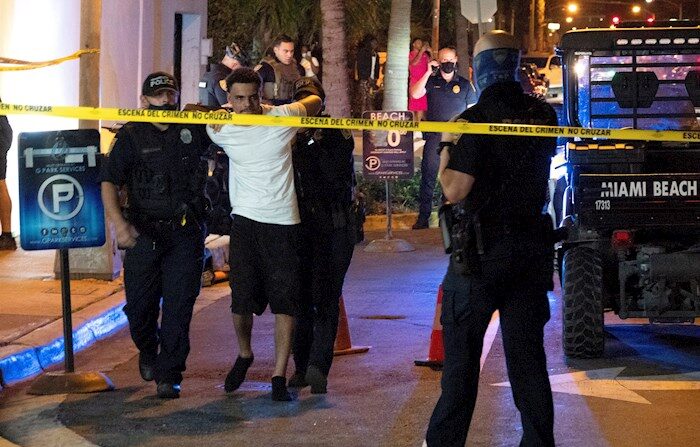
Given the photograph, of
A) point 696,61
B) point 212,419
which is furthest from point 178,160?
point 696,61

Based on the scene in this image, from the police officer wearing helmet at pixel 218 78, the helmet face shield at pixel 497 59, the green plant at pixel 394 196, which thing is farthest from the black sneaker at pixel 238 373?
the green plant at pixel 394 196

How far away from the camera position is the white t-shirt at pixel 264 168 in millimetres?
7391

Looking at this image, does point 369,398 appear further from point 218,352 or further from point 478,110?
point 478,110

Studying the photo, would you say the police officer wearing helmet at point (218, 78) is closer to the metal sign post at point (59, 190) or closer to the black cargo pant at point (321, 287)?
the metal sign post at point (59, 190)

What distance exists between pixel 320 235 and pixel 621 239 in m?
1.94

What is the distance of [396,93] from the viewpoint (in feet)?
67.7

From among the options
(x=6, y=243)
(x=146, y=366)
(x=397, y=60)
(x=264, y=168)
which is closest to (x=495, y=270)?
(x=264, y=168)

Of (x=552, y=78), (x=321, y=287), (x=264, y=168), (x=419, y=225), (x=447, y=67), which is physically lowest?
(x=321, y=287)

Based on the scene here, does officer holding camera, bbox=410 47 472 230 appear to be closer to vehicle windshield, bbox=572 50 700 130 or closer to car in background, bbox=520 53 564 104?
car in background, bbox=520 53 564 104

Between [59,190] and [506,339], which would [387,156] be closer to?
[59,190]

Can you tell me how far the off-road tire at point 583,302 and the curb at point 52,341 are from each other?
3.40 meters

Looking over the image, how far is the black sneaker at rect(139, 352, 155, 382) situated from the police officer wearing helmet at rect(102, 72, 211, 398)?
12 cm

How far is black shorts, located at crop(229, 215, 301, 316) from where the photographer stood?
7.48 meters

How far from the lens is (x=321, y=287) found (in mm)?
7980
